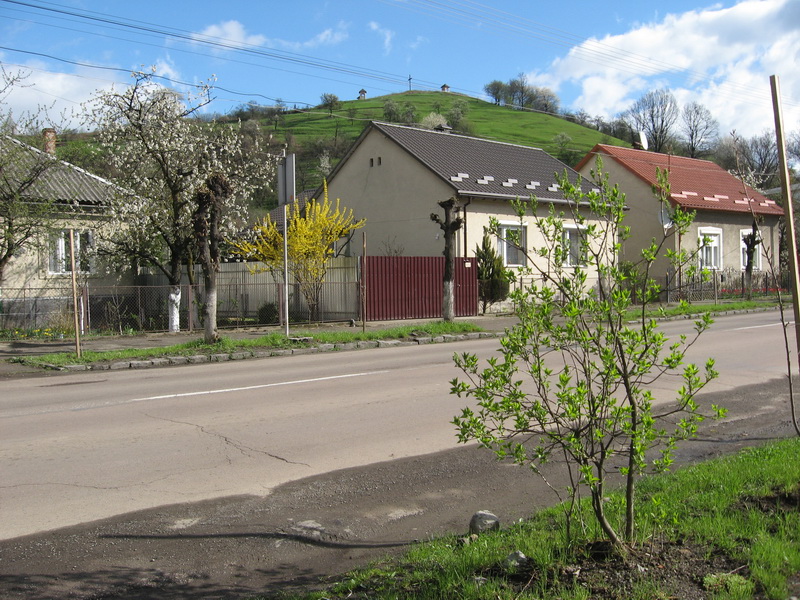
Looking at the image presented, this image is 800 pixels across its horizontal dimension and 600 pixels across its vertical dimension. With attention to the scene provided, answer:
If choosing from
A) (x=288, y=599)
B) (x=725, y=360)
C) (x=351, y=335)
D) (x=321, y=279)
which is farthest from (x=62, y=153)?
(x=288, y=599)

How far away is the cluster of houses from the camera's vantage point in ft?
79.8

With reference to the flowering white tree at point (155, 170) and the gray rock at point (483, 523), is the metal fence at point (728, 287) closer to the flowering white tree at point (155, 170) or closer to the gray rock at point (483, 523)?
the flowering white tree at point (155, 170)

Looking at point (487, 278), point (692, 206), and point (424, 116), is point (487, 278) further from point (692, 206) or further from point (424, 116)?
point (424, 116)

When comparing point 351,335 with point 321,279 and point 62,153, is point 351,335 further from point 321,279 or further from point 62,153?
point 62,153

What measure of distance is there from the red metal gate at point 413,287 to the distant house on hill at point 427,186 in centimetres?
151

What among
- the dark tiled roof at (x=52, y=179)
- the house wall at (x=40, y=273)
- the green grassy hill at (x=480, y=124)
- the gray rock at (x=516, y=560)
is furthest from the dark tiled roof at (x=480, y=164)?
the green grassy hill at (x=480, y=124)

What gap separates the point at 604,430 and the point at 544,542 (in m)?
0.79

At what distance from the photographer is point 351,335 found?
719 inches

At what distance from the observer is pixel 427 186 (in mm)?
27422

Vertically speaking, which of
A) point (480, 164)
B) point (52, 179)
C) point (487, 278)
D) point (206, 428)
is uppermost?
point (480, 164)

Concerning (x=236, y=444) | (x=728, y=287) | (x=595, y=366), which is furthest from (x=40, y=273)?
(x=728, y=287)

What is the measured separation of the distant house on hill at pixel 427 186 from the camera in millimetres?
26641

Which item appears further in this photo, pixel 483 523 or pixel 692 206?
pixel 692 206

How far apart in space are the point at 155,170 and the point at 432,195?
33.6 feet
